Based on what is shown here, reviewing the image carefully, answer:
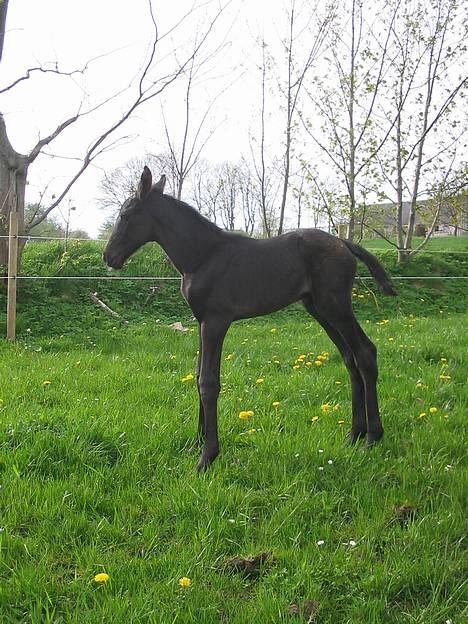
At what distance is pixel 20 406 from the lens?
4117mm

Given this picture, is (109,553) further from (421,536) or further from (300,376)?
(300,376)

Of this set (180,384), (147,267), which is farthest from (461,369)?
(147,267)

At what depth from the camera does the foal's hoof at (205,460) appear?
3.17m

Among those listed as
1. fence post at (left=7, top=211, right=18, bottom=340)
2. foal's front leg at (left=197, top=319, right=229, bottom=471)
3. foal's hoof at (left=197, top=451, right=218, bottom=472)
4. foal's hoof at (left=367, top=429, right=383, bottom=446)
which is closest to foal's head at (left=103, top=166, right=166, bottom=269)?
foal's front leg at (left=197, top=319, right=229, bottom=471)

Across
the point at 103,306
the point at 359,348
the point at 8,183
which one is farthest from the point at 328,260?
the point at 8,183

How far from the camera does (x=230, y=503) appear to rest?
8.89 feet

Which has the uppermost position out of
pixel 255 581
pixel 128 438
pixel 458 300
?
pixel 458 300

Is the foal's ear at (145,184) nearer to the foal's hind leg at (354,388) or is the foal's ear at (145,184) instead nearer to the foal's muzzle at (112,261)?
the foal's muzzle at (112,261)

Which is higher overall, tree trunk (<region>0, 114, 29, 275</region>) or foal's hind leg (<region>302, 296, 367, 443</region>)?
tree trunk (<region>0, 114, 29, 275</region>)

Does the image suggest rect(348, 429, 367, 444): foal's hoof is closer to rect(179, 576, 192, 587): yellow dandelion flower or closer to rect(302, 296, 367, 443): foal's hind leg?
rect(302, 296, 367, 443): foal's hind leg

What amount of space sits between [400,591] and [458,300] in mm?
11690

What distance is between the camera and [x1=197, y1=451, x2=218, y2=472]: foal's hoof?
317cm

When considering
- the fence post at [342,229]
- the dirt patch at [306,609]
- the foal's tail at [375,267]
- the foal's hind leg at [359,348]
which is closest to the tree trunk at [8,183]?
the foal's tail at [375,267]

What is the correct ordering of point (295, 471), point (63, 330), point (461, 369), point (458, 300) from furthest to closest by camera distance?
point (458, 300)
point (63, 330)
point (461, 369)
point (295, 471)
